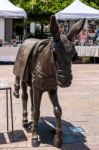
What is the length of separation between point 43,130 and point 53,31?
2.32m

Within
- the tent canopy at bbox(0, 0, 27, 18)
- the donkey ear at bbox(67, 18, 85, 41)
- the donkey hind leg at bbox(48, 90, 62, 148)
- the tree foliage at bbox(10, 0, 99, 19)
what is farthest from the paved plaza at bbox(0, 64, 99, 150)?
the tree foliage at bbox(10, 0, 99, 19)

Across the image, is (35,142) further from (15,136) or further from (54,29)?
(54,29)

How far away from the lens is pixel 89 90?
1164 cm

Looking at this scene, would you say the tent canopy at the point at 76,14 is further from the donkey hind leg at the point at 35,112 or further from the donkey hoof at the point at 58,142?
the donkey hoof at the point at 58,142

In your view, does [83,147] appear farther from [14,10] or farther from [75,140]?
[14,10]

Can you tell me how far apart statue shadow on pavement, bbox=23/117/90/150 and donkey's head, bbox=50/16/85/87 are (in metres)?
1.42

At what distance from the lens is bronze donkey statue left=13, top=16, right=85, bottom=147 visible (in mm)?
5199

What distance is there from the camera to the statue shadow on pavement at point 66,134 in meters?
6.30

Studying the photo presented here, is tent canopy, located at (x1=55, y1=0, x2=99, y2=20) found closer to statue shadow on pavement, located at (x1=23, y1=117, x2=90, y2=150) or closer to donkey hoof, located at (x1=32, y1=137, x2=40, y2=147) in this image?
statue shadow on pavement, located at (x1=23, y1=117, x2=90, y2=150)

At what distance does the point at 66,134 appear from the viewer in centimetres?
685

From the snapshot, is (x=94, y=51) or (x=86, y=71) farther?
(x=94, y=51)

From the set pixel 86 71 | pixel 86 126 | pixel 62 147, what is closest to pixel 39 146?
pixel 62 147

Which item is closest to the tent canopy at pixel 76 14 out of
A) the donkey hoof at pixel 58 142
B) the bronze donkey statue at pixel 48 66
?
the bronze donkey statue at pixel 48 66

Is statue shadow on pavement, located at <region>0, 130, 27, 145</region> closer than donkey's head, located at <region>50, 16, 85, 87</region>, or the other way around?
donkey's head, located at <region>50, 16, 85, 87</region>
